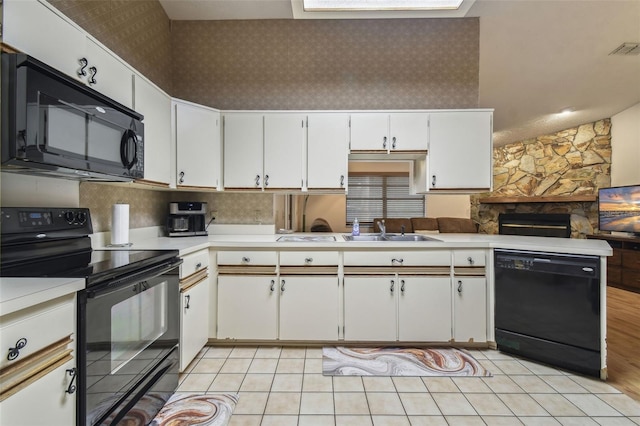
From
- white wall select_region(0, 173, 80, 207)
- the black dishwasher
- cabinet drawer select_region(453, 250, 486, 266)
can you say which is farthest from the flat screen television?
white wall select_region(0, 173, 80, 207)

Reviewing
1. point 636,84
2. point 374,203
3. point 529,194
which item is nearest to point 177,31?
point 374,203

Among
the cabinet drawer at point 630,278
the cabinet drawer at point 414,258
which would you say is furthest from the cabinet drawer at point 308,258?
the cabinet drawer at point 630,278

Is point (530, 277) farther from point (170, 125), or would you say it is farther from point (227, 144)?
point (170, 125)

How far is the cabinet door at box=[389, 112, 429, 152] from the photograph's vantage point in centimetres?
271

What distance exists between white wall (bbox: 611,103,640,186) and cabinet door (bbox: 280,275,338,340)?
5517mm

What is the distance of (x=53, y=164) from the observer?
1228 millimetres

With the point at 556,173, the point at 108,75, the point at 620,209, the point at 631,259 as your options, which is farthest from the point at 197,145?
the point at 556,173

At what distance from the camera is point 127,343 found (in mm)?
1416

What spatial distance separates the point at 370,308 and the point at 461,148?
5.32 ft

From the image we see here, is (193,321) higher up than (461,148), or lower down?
lower down

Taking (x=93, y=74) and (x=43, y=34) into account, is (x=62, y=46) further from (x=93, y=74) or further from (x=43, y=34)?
(x=93, y=74)

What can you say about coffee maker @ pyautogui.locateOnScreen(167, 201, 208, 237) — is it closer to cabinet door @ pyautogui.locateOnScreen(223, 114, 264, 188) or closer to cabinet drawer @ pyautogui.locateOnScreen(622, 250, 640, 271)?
cabinet door @ pyautogui.locateOnScreen(223, 114, 264, 188)

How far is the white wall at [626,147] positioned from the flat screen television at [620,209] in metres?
0.36

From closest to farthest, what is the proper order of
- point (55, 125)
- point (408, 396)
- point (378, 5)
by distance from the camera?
point (55, 125) < point (408, 396) < point (378, 5)
